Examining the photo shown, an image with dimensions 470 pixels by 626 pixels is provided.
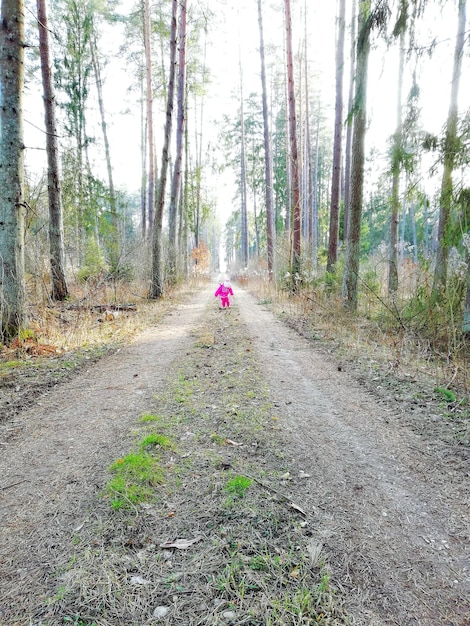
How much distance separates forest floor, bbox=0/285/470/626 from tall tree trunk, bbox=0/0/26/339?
1.63m

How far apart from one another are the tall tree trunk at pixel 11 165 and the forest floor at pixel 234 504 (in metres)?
1.63

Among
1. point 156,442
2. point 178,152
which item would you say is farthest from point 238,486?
point 178,152

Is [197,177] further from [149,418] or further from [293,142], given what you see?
[149,418]

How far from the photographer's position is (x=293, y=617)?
1509mm

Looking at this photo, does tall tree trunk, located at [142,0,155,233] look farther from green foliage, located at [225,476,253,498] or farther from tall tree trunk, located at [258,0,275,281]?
green foliage, located at [225,476,253,498]

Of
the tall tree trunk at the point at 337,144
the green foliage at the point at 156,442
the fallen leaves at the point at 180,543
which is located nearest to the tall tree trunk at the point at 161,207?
the tall tree trunk at the point at 337,144

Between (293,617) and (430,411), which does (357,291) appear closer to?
(430,411)

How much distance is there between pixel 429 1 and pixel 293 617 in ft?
20.1

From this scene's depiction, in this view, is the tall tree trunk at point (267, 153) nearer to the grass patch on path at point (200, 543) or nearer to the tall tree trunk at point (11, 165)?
the tall tree trunk at point (11, 165)

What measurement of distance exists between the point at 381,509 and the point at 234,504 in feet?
2.99

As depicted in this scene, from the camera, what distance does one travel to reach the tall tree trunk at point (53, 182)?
9.06 meters

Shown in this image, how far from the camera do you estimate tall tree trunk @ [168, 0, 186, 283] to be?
12.6 metres

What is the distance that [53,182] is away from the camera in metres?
9.43

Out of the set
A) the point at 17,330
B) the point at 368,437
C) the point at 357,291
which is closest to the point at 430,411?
the point at 368,437
